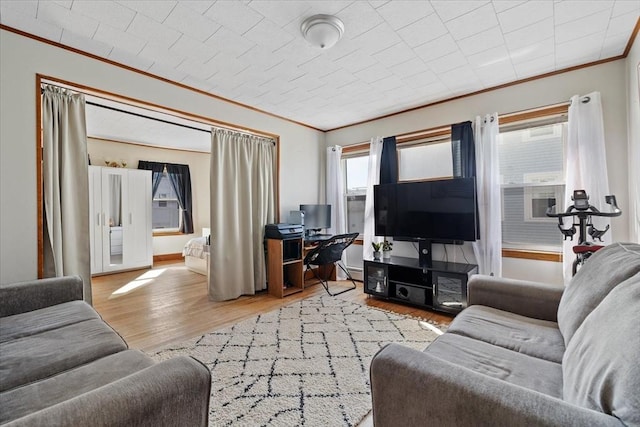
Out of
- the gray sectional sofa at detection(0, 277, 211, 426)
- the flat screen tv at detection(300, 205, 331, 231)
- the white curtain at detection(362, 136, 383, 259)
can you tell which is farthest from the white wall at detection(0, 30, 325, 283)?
the white curtain at detection(362, 136, 383, 259)

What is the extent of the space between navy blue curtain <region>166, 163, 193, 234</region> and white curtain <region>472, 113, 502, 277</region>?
601 cm

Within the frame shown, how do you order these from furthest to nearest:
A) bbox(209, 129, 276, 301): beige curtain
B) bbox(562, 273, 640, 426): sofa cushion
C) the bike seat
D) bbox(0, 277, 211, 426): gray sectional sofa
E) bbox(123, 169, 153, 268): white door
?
bbox(123, 169, 153, 268): white door → bbox(209, 129, 276, 301): beige curtain → the bike seat → bbox(0, 277, 211, 426): gray sectional sofa → bbox(562, 273, 640, 426): sofa cushion

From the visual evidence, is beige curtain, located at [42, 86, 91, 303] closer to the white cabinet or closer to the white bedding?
the white bedding

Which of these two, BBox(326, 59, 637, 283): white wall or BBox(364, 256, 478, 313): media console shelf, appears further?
BBox(364, 256, 478, 313): media console shelf

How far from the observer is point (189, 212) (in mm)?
6758

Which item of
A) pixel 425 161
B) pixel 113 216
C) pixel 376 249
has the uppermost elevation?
pixel 425 161

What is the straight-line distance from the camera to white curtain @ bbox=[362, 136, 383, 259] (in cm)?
416

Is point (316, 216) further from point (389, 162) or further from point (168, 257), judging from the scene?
point (168, 257)

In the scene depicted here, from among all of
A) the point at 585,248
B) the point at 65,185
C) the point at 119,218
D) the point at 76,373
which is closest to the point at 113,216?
the point at 119,218

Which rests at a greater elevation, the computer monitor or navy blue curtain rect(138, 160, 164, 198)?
navy blue curtain rect(138, 160, 164, 198)

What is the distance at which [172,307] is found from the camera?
133 inches

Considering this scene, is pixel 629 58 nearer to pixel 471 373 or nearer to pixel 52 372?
pixel 471 373

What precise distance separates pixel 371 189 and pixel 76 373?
3.66 m

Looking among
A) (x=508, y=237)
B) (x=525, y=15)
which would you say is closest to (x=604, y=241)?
(x=508, y=237)
